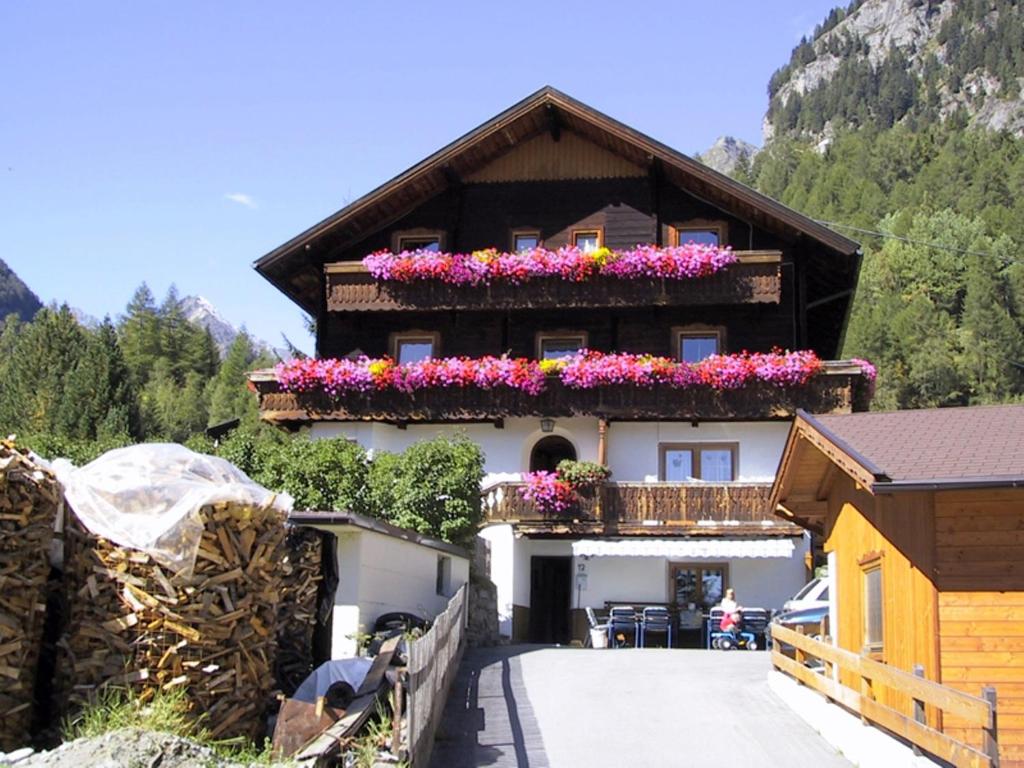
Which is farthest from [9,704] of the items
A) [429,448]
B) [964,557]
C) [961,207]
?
[961,207]

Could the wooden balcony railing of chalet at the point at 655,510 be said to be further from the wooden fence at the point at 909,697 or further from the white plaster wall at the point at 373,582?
the wooden fence at the point at 909,697

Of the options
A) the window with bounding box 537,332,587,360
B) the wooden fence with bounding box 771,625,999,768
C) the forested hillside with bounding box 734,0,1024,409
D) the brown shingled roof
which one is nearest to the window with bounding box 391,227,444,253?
the window with bounding box 537,332,587,360

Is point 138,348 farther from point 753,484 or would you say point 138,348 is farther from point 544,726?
point 544,726

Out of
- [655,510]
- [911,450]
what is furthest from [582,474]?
[911,450]

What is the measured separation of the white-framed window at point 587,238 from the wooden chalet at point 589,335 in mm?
50

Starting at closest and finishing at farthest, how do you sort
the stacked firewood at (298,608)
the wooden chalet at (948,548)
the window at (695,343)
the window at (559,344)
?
the wooden chalet at (948,548)
the stacked firewood at (298,608)
the window at (695,343)
the window at (559,344)

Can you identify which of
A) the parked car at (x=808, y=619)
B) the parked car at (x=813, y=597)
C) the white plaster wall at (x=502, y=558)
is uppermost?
the white plaster wall at (x=502, y=558)

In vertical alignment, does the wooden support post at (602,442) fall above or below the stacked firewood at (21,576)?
above

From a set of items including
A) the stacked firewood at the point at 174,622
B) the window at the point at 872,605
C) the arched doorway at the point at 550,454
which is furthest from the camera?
the arched doorway at the point at 550,454

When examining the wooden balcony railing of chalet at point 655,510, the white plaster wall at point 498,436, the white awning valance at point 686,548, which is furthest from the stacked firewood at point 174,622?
the white plaster wall at point 498,436

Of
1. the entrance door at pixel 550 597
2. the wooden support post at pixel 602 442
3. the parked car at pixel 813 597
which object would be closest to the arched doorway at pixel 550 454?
the wooden support post at pixel 602 442

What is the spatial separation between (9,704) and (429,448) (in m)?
15.5

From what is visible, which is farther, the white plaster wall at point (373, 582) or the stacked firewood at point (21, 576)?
the white plaster wall at point (373, 582)

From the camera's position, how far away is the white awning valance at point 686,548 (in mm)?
27609
